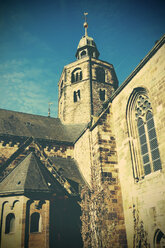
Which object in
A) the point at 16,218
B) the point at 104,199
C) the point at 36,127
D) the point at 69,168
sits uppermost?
the point at 36,127

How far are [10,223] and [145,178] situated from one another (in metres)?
6.94

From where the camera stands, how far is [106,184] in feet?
36.5

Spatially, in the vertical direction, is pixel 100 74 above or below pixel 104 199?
above

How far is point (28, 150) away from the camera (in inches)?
617

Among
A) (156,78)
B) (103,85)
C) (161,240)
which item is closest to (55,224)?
(161,240)

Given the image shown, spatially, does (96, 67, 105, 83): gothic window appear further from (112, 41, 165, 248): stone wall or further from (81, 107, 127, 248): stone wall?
(112, 41, 165, 248): stone wall

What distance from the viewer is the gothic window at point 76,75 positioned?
24800mm

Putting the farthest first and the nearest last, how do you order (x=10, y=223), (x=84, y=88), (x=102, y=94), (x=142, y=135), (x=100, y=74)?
(x=100, y=74)
(x=102, y=94)
(x=84, y=88)
(x=10, y=223)
(x=142, y=135)

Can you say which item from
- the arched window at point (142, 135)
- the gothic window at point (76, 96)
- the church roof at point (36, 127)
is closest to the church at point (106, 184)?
the arched window at point (142, 135)

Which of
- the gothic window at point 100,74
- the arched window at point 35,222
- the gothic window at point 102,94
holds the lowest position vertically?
the arched window at point 35,222

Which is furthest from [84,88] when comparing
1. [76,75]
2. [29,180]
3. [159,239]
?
[159,239]

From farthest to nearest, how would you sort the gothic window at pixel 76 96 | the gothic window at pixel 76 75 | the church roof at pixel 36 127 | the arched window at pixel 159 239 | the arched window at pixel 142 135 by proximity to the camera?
the gothic window at pixel 76 75 < the gothic window at pixel 76 96 < the church roof at pixel 36 127 < the arched window at pixel 142 135 < the arched window at pixel 159 239

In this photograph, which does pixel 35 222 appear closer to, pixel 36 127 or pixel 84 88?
pixel 36 127

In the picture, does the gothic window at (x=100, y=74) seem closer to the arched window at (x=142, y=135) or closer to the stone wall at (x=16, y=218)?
the arched window at (x=142, y=135)
